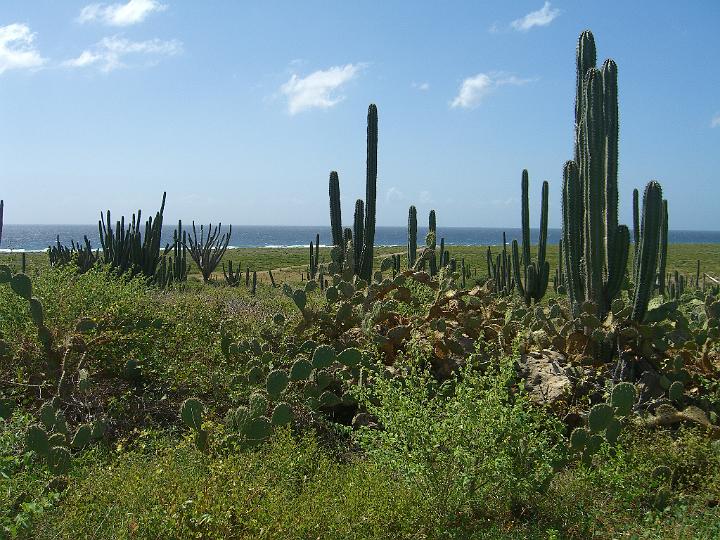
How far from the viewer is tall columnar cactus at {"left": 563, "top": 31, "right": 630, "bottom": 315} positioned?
293 inches

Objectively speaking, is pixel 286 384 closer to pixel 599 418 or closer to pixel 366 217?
pixel 599 418

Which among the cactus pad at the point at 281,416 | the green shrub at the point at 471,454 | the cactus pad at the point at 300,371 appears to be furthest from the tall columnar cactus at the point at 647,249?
the cactus pad at the point at 281,416

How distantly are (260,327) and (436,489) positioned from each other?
400 cm

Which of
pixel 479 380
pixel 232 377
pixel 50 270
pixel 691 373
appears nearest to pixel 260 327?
pixel 232 377

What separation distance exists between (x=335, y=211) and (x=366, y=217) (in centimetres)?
70

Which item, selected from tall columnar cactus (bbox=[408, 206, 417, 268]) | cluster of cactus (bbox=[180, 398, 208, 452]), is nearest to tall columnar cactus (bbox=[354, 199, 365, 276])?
tall columnar cactus (bbox=[408, 206, 417, 268])

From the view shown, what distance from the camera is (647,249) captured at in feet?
24.2

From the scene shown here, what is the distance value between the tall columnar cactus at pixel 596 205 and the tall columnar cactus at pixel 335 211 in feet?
13.0

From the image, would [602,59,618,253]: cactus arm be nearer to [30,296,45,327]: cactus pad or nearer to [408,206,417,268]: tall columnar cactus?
[408,206,417,268]: tall columnar cactus

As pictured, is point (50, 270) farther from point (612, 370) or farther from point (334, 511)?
point (612, 370)

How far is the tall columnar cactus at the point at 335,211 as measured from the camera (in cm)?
1084

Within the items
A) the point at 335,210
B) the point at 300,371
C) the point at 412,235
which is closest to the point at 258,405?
the point at 300,371

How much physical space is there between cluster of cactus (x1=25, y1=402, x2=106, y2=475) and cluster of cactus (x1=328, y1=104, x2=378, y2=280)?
5654 mm

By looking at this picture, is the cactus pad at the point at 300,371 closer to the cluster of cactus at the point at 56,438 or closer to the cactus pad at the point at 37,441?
the cluster of cactus at the point at 56,438
